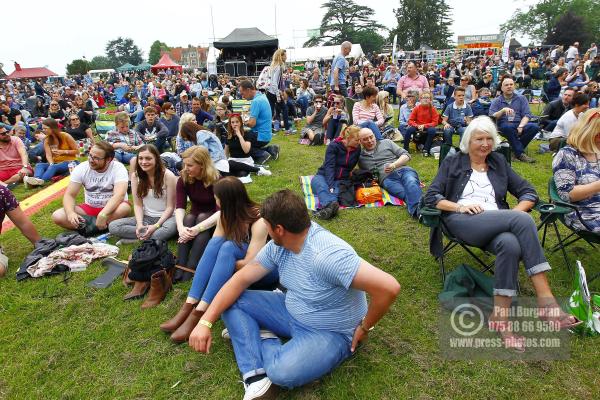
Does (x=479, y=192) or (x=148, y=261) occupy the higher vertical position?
(x=479, y=192)

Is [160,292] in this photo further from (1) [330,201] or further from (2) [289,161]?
(2) [289,161]

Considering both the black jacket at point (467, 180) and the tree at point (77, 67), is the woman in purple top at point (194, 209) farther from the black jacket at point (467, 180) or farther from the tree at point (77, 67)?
the tree at point (77, 67)

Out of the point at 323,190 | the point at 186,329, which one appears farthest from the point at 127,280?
the point at 323,190

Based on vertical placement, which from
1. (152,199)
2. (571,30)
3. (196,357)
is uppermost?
(571,30)

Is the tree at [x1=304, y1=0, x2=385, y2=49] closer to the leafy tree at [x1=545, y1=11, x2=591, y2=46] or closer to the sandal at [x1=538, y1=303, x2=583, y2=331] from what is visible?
the leafy tree at [x1=545, y1=11, x2=591, y2=46]

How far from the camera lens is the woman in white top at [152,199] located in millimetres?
4160

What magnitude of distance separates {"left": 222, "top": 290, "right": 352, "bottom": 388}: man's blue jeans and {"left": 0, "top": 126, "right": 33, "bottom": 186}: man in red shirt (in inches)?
248

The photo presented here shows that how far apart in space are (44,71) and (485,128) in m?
51.4

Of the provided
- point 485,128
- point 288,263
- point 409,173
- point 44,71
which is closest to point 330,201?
point 409,173

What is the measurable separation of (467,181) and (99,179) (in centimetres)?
407

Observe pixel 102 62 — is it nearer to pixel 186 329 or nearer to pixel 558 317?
pixel 186 329

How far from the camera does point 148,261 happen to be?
337 centimetres

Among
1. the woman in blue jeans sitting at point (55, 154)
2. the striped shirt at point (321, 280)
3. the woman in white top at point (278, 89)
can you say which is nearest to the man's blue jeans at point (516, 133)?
the woman in white top at point (278, 89)

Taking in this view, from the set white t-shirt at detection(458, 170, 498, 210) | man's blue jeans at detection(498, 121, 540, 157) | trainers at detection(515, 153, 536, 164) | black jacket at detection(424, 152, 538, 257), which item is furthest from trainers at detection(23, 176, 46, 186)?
trainers at detection(515, 153, 536, 164)
